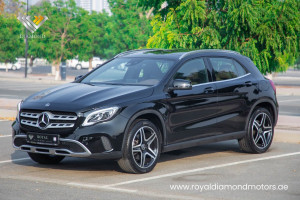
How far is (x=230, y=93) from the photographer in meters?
9.88

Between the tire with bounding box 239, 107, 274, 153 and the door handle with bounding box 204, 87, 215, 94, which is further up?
the door handle with bounding box 204, 87, 215, 94

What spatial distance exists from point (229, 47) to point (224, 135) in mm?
7279

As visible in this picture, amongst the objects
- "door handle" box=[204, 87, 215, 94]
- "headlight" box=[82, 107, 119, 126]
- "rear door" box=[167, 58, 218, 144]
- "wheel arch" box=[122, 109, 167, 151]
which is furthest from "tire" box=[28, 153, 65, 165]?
"door handle" box=[204, 87, 215, 94]

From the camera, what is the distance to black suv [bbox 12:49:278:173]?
26.3 ft

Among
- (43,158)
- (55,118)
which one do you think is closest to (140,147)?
(55,118)

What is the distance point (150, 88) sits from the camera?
28.4ft

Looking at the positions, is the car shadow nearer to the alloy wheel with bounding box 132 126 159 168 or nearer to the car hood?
the alloy wheel with bounding box 132 126 159 168

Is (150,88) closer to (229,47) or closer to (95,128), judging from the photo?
(95,128)

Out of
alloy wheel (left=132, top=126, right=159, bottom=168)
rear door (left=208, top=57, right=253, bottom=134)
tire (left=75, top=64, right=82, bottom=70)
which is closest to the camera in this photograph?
alloy wheel (left=132, top=126, right=159, bottom=168)

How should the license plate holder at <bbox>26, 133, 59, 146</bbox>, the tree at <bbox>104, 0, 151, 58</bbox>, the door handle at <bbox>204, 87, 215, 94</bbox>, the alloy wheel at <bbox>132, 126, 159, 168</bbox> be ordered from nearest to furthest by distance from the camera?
1. the license plate holder at <bbox>26, 133, 59, 146</bbox>
2. the alloy wheel at <bbox>132, 126, 159, 168</bbox>
3. the door handle at <bbox>204, 87, 215, 94</bbox>
4. the tree at <bbox>104, 0, 151, 58</bbox>

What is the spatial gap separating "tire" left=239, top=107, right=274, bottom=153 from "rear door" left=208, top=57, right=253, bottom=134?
215mm

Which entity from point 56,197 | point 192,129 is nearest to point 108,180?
point 56,197

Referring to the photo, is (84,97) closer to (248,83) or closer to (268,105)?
(248,83)

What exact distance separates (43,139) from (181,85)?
2079 millimetres
